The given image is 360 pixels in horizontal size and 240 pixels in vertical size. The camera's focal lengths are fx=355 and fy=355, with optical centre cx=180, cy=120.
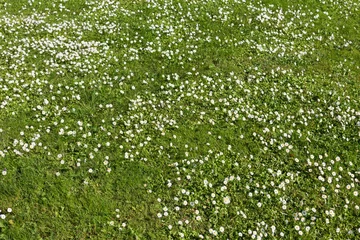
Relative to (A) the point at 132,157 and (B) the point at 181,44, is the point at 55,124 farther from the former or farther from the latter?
(B) the point at 181,44

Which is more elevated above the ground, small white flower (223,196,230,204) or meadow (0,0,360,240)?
meadow (0,0,360,240)

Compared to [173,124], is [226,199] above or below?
below

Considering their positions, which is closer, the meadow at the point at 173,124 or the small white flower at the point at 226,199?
the meadow at the point at 173,124

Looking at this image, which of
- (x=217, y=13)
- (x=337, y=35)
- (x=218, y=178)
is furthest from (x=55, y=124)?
(x=337, y=35)

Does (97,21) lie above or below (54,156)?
above

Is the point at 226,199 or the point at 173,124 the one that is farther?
the point at 173,124

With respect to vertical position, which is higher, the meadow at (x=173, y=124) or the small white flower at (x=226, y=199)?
the meadow at (x=173, y=124)

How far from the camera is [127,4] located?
41.9 feet

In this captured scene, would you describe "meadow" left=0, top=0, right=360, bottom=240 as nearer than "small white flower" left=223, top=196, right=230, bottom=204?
Yes

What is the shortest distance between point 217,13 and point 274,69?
341cm

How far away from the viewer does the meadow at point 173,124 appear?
23.1ft

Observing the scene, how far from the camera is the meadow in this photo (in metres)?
7.05

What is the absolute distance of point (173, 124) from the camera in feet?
28.8

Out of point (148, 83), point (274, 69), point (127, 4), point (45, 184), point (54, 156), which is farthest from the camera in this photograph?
point (127, 4)
